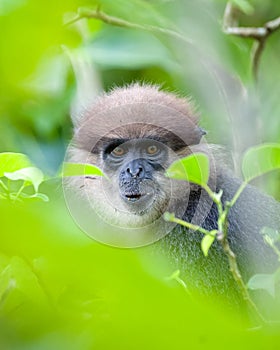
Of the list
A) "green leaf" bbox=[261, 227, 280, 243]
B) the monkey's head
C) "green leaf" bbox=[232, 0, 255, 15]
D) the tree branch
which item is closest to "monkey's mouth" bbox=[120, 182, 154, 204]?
the monkey's head

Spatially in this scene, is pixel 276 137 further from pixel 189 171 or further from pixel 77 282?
pixel 77 282

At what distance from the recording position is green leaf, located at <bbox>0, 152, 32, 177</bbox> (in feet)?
3.50

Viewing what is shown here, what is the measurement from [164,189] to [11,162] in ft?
4.37

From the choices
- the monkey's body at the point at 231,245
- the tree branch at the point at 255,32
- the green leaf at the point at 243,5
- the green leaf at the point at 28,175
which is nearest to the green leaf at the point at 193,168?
the green leaf at the point at 28,175

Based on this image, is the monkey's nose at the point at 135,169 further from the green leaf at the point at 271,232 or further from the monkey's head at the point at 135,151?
the green leaf at the point at 271,232

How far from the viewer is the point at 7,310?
44cm

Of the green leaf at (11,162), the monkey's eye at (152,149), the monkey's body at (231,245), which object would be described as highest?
the monkey's eye at (152,149)

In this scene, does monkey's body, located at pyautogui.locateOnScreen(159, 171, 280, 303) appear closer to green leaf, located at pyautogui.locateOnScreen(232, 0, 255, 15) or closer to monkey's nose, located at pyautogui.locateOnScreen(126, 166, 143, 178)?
monkey's nose, located at pyautogui.locateOnScreen(126, 166, 143, 178)

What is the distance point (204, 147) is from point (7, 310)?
2.11 meters

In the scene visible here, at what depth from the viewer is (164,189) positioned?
7.80 feet

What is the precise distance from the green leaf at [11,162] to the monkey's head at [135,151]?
1.16 metres

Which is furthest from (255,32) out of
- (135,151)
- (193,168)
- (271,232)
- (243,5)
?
(193,168)

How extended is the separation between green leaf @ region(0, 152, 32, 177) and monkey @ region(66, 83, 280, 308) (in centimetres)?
112

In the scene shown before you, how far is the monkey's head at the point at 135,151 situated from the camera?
7.63 ft
